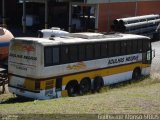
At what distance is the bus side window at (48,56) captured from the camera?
726 inches

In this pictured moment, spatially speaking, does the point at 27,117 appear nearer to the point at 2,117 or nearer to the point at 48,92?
the point at 2,117

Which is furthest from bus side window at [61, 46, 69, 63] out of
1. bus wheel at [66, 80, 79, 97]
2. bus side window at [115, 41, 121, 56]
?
bus side window at [115, 41, 121, 56]

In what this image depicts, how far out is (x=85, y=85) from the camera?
2125 centimetres

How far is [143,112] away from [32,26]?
3581 centimetres

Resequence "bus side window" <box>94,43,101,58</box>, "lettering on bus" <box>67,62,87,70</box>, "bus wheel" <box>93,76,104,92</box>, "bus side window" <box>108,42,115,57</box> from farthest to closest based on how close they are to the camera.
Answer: "bus side window" <box>108,42,115,57</box>
"bus wheel" <box>93,76,104,92</box>
"bus side window" <box>94,43,101,58</box>
"lettering on bus" <box>67,62,87,70</box>

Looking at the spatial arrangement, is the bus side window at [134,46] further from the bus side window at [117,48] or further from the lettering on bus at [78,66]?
the lettering on bus at [78,66]

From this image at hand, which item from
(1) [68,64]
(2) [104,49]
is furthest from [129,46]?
(1) [68,64]

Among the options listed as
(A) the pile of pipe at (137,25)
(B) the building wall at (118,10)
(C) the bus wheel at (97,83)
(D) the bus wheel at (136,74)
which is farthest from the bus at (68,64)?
(B) the building wall at (118,10)

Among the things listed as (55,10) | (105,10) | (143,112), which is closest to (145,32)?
(105,10)

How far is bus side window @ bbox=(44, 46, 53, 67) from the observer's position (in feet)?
60.5

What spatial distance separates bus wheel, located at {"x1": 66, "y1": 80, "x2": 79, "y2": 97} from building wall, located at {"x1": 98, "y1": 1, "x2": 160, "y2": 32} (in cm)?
1998

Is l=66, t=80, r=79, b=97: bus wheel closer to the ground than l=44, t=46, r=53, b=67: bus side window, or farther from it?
closer to the ground

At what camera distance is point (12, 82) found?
1948 cm

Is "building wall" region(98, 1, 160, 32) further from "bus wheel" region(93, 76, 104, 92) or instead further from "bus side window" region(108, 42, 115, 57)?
"bus wheel" region(93, 76, 104, 92)
